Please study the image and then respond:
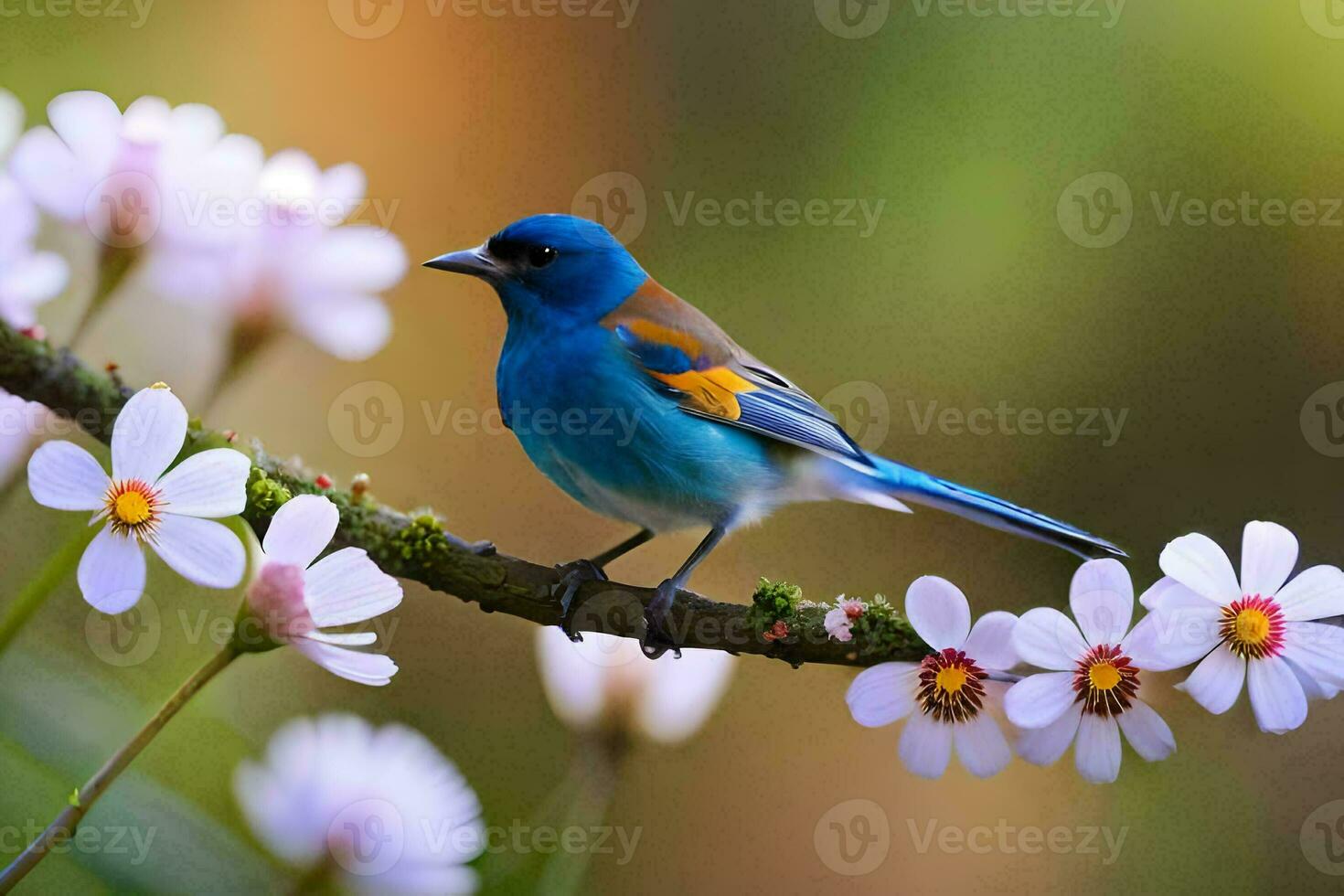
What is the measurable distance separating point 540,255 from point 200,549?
0.62 meters

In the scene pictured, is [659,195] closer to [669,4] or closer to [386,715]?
[669,4]

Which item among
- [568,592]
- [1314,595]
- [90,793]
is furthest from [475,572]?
[1314,595]

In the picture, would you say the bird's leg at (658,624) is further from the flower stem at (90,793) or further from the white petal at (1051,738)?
the flower stem at (90,793)

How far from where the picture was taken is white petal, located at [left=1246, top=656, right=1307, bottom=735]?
57 centimetres

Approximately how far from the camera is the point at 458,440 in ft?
4.86

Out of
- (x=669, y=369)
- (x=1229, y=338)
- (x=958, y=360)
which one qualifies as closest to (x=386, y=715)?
(x=669, y=369)

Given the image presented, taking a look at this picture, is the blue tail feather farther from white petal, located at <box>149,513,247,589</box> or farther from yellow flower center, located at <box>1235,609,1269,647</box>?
white petal, located at <box>149,513,247,589</box>

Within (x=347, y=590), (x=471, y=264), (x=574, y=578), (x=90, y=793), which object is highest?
(x=471, y=264)

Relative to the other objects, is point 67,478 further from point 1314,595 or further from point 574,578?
point 1314,595

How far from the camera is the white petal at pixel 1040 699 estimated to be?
0.57 meters

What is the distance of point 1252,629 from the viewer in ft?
1.91

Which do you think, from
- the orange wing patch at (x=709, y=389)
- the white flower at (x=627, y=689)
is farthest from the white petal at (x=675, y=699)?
the orange wing patch at (x=709, y=389)

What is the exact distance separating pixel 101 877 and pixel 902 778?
109cm

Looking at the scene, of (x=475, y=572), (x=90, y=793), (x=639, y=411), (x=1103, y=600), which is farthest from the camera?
(x=639, y=411)
